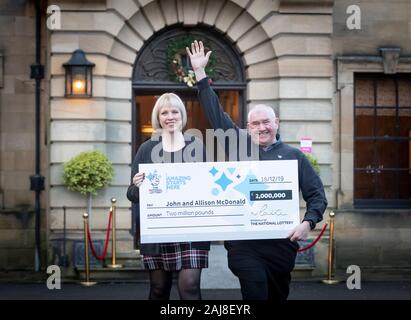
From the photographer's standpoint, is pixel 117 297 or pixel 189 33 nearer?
Answer: pixel 117 297

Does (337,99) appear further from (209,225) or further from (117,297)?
(209,225)

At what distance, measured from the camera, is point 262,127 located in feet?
21.2

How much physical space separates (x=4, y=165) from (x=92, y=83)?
2.02 meters

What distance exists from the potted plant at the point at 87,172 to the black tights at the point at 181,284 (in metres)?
5.71

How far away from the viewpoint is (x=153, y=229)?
6383mm

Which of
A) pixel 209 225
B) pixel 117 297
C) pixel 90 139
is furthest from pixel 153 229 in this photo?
pixel 90 139

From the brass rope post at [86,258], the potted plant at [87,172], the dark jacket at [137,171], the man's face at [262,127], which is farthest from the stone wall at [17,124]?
the man's face at [262,127]

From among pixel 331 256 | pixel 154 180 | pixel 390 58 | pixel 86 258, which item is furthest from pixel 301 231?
pixel 390 58

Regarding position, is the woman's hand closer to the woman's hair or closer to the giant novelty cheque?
the giant novelty cheque

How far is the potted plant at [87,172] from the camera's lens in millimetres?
11961

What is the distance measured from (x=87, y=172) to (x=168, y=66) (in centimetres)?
231
